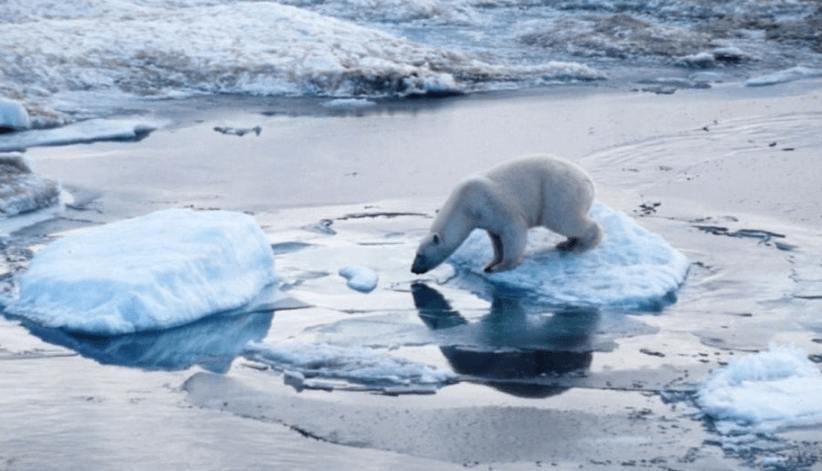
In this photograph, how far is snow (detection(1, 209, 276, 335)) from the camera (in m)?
7.01

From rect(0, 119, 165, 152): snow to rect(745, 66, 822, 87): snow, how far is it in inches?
312

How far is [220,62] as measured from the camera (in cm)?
1672

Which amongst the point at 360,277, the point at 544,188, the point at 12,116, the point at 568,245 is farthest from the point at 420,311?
the point at 12,116

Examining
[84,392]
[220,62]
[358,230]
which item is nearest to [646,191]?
[358,230]

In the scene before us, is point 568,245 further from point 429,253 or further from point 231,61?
point 231,61

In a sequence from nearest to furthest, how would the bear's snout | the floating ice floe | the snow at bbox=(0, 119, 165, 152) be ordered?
the bear's snout → the floating ice floe → the snow at bbox=(0, 119, 165, 152)

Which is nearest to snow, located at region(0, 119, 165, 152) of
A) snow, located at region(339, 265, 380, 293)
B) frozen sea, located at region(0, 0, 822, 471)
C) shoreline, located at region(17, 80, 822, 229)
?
frozen sea, located at region(0, 0, 822, 471)

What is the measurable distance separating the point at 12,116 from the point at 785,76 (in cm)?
1022

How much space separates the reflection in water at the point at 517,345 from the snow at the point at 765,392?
2.49ft

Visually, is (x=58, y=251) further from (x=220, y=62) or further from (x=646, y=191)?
(x=220, y=62)

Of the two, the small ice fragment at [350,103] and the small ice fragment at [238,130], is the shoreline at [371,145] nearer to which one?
the small ice fragment at [238,130]

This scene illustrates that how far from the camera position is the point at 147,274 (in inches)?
283

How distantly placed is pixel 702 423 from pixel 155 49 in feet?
43.1

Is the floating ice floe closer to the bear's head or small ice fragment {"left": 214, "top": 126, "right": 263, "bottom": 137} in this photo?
small ice fragment {"left": 214, "top": 126, "right": 263, "bottom": 137}
